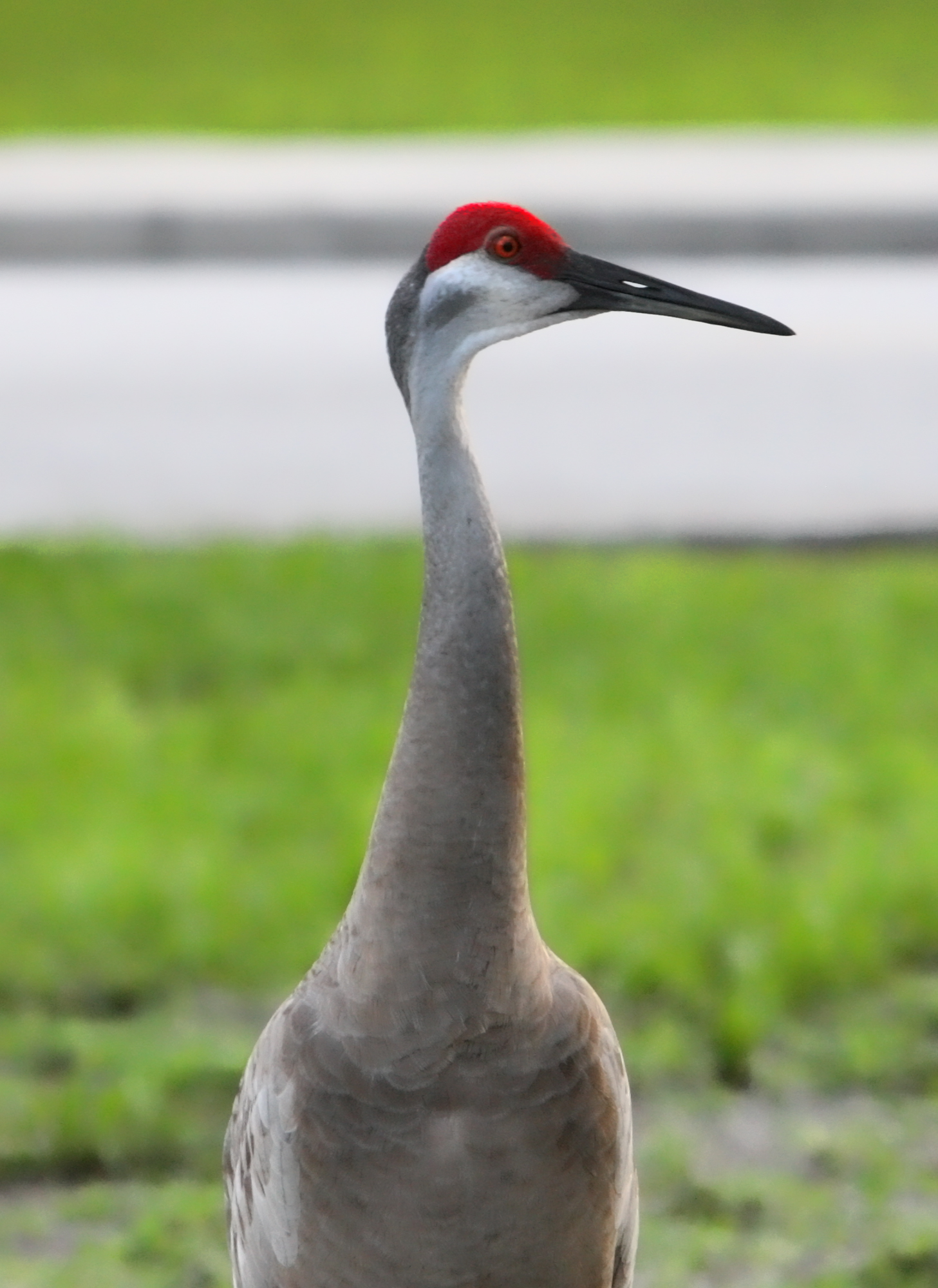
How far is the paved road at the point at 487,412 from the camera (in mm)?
6613

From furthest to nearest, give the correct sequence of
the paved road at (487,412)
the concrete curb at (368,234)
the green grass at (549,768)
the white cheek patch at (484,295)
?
the concrete curb at (368,234) → the paved road at (487,412) → the green grass at (549,768) → the white cheek patch at (484,295)

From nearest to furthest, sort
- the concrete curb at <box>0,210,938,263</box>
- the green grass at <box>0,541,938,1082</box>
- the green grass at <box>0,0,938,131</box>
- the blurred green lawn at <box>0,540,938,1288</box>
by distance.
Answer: the blurred green lawn at <box>0,540,938,1288</box>, the green grass at <box>0,541,938,1082</box>, the concrete curb at <box>0,210,938,263</box>, the green grass at <box>0,0,938,131</box>

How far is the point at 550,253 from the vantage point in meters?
2.16

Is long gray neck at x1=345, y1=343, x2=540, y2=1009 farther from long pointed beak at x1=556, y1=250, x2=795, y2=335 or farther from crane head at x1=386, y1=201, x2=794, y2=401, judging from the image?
long pointed beak at x1=556, y1=250, x2=795, y2=335

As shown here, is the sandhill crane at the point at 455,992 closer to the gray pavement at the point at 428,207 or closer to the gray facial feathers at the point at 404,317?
the gray facial feathers at the point at 404,317

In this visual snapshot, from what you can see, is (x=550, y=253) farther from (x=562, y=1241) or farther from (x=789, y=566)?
(x=789, y=566)

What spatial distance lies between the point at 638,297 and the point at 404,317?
0.27 metres

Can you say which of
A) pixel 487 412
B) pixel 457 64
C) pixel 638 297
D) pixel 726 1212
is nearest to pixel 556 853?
pixel 726 1212

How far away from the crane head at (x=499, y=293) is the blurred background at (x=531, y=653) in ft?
5.56

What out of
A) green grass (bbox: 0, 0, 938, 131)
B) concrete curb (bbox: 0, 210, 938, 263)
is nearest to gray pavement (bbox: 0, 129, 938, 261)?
concrete curb (bbox: 0, 210, 938, 263)

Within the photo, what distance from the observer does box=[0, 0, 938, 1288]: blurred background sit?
353cm

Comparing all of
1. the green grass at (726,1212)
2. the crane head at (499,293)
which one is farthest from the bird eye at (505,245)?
the green grass at (726,1212)

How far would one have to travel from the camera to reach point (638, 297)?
7.24 feet

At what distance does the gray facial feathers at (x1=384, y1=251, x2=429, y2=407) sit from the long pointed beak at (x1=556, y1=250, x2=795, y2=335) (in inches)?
6.0
